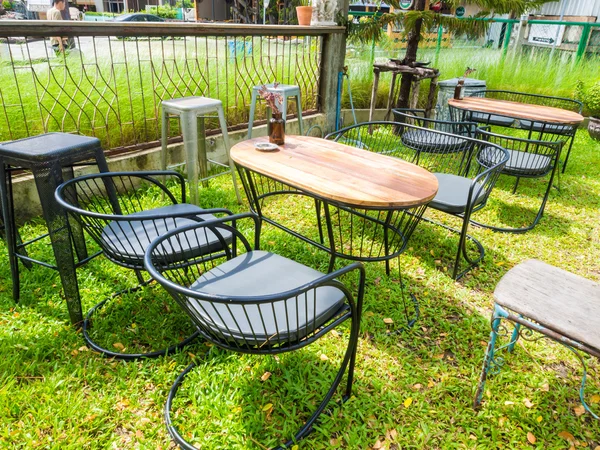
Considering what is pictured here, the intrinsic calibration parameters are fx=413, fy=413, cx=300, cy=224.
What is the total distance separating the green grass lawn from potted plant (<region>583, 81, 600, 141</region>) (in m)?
4.77

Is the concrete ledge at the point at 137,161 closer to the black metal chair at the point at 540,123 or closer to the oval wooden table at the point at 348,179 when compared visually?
the oval wooden table at the point at 348,179

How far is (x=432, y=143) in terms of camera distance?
3.67 meters

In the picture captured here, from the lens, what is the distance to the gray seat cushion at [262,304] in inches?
55.1

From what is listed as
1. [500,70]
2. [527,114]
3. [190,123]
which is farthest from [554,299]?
[500,70]

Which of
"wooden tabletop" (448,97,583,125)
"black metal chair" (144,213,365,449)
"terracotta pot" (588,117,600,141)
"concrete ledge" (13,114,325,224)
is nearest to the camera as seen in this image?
"black metal chair" (144,213,365,449)

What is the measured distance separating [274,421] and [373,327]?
82 cm

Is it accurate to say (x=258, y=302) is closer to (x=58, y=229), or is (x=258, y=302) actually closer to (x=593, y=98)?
(x=58, y=229)

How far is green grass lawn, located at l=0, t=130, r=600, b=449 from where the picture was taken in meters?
1.72

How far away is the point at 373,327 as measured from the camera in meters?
2.34

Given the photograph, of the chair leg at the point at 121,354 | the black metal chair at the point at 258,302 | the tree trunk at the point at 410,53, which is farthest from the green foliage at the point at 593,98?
the chair leg at the point at 121,354

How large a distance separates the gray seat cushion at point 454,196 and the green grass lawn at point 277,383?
1.71 feet

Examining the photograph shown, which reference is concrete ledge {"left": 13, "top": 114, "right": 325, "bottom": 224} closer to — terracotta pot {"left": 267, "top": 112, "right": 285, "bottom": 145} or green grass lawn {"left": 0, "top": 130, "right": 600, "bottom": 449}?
green grass lawn {"left": 0, "top": 130, "right": 600, "bottom": 449}

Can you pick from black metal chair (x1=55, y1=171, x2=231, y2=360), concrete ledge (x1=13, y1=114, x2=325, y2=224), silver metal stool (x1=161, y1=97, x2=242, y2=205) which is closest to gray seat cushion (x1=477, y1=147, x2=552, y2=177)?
silver metal stool (x1=161, y1=97, x2=242, y2=205)

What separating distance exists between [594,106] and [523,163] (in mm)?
3790
